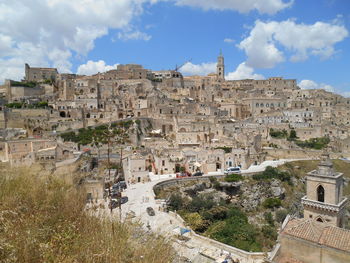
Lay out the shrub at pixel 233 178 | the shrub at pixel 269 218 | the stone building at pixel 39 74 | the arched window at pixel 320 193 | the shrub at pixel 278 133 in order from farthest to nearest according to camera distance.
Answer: the stone building at pixel 39 74
the shrub at pixel 278 133
the shrub at pixel 233 178
the shrub at pixel 269 218
the arched window at pixel 320 193

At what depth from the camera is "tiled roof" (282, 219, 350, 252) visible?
8.44m

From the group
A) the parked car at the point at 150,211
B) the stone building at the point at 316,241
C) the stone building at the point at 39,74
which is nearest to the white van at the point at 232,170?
the parked car at the point at 150,211

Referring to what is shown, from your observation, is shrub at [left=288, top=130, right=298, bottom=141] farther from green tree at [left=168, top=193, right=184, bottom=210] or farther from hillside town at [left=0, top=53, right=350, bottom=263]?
green tree at [left=168, top=193, right=184, bottom=210]

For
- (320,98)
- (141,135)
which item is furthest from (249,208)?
(320,98)

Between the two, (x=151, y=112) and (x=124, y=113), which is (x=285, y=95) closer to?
(x=151, y=112)

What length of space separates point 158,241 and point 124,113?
1496 inches

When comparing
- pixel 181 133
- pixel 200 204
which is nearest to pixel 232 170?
pixel 200 204

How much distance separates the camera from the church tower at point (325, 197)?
11.7 metres

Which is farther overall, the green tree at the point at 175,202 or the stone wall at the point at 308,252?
the green tree at the point at 175,202

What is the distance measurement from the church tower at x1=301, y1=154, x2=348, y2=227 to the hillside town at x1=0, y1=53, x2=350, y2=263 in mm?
44

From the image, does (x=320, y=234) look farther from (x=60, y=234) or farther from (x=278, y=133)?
(x=278, y=133)

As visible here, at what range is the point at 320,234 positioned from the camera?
896 cm

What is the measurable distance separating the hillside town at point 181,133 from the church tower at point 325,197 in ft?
0.15

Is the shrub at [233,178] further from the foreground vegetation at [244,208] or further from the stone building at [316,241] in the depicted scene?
the stone building at [316,241]
